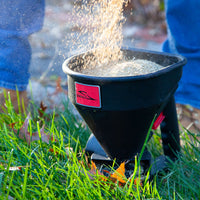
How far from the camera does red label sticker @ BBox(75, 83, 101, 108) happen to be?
1.31 meters

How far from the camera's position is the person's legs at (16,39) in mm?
1792

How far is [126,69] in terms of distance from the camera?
4.82 feet

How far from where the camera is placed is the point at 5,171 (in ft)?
4.68

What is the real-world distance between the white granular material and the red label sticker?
0.16 m

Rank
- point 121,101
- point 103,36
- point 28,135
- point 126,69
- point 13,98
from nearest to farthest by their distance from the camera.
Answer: point 121,101
point 126,69
point 103,36
point 28,135
point 13,98

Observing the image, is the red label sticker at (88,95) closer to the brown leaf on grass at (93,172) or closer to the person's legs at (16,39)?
the brown leaf on grass at (93,172)

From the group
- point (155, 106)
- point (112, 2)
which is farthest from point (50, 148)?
point (112, 2)

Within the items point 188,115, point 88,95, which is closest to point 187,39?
point 188,115

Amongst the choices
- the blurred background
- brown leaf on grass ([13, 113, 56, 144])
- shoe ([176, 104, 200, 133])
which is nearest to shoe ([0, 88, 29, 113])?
the blurred background

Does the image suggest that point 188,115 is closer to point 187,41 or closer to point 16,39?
point 187,41

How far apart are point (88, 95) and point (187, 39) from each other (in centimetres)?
141

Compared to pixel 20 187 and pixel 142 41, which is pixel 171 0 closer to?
pixel 20 187

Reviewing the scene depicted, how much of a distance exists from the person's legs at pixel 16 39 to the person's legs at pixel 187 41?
3.27 ft

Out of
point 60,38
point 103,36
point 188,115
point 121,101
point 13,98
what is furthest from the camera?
point 60,38
